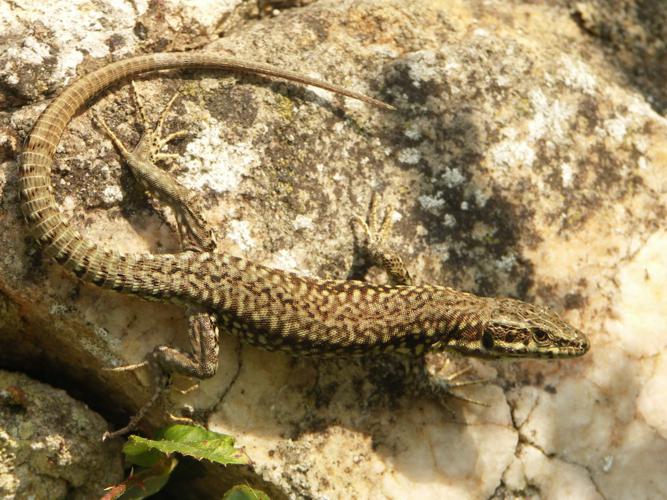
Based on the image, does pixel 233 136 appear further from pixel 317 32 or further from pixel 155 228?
pixel 317 32

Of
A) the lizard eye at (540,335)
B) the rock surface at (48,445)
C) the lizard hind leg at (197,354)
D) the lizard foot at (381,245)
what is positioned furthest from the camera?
the lizard foot at (381,245)

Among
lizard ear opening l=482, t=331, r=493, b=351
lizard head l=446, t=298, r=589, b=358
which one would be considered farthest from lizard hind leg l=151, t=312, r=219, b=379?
lizard ear opening l=482, t=331, r=493, b=351

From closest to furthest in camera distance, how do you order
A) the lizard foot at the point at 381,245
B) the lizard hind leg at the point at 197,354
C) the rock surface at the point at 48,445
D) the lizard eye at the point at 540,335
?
the lizard hind leg at the point at 197,354 < the rock surface at the point at 48,445 < the lizard eye at the point at 540,335 < the lizard foot at the point at 381,245

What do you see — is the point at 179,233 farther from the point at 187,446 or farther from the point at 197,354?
the point at 187,446

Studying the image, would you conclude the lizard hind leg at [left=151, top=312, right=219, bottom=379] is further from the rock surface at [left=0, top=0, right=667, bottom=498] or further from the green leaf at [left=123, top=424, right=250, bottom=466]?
the green leaf at [left=123, top=424, right=250, bottom=466]

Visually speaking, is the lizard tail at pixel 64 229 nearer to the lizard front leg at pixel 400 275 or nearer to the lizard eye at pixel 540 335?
the lizard front leg at pixel 400 275

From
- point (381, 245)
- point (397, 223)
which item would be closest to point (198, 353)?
point (381, 245)

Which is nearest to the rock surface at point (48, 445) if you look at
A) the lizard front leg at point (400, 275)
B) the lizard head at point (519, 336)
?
the lizard front leg at point (400, 275)

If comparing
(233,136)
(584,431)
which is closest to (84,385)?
(233,136)
